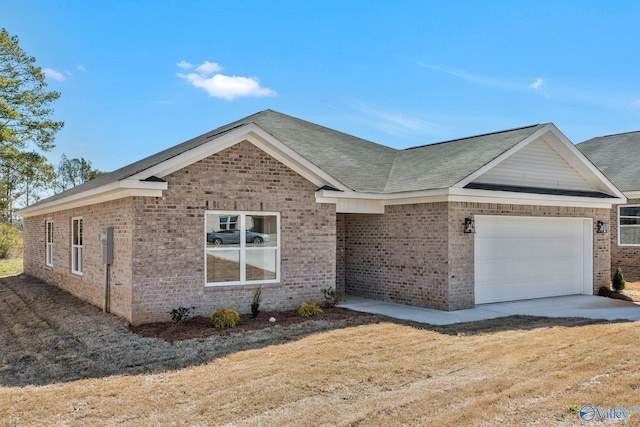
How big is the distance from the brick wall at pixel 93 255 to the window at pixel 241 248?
1636mm

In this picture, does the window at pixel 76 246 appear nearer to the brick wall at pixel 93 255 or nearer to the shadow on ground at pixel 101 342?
the brick wall at pixel 93 255

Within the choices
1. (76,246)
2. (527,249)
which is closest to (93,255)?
(76,246)

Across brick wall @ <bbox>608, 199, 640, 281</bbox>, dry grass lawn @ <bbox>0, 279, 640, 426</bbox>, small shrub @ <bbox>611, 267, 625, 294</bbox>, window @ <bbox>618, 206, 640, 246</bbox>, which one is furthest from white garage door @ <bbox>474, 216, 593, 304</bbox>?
window @ <bbox>618, 206, 640, 246</bbox>

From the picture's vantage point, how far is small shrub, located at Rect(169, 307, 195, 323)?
1009 centimetres

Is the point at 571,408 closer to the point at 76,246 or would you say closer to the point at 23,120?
the point at 76,246

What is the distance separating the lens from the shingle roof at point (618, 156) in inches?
767

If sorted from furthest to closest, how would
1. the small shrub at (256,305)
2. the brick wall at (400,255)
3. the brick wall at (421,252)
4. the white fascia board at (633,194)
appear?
the white fascia board at (633,194), the brick wall at (400,255), the brick wall at (421,252), the small shrub at (256,305)

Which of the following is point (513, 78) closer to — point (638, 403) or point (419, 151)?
point (419, 151)

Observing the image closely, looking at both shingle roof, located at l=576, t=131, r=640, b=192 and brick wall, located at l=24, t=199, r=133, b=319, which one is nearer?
brick wall, located at l=24, t=199, r=133, b=319

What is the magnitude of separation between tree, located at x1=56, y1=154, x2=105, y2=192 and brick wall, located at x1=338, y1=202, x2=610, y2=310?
40.5 meters

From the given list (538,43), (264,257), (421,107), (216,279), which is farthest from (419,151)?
(216,279)

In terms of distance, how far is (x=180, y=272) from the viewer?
10.3m

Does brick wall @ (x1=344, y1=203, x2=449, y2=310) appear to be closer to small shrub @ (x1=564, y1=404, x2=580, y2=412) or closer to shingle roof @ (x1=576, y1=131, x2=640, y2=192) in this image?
small shrub @ (x1=564, y1=404, x2=580, y2=412)

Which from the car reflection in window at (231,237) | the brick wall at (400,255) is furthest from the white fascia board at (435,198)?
the car reflection in window at (231,237)
